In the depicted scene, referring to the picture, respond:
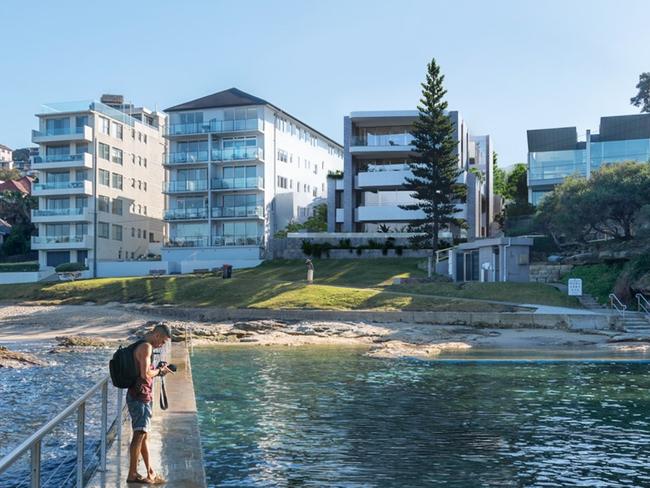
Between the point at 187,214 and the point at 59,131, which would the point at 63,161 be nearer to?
the point at 59,131

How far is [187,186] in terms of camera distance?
73812mm

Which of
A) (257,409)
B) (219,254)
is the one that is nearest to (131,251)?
(219,254)

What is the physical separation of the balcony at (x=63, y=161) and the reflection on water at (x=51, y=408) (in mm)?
46397

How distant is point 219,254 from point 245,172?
8789 millimetres

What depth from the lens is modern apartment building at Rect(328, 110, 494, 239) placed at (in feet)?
216

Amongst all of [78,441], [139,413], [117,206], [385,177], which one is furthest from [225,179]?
[78,441]

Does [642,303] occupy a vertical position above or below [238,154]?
below

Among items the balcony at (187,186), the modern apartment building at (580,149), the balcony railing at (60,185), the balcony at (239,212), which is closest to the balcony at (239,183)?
the balcony at (187,186)

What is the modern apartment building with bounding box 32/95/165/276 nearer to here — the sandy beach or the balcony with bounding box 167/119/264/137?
the balcony with bounding box 167/119/264/137

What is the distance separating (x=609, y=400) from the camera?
739 inches

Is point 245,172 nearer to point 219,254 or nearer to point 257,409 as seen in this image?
point 219,254

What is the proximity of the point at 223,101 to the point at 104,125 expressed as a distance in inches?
525

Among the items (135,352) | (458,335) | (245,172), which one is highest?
(245,172)

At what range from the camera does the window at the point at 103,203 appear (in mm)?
75956
